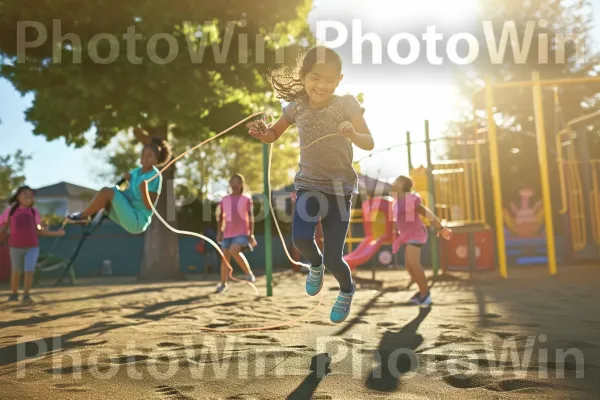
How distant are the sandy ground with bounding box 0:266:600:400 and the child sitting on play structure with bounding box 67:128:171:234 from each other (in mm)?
984

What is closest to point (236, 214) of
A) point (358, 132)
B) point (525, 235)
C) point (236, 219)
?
point (236, 219)

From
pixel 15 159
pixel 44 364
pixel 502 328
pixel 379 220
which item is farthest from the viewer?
pixel 15 159

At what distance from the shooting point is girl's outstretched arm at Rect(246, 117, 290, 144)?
3623 millimetres

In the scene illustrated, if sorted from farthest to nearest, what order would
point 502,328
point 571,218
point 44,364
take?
point 571,218
point 502,328
point 44,364

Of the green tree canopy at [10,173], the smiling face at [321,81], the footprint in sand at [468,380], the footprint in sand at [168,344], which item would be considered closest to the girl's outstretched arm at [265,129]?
the smiling face at [321,81]

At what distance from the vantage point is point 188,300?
7.88 meters

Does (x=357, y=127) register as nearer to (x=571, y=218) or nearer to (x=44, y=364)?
(x=44, y=364)

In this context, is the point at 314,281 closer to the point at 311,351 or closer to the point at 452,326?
the point at 311,351

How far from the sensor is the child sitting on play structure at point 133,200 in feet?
16.5

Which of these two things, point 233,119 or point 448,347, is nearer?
point 448,347

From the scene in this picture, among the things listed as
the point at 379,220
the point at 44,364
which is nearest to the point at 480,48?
the point at 379,220

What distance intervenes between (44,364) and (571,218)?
12.1 meters

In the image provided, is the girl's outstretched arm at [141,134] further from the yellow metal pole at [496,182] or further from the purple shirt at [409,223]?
the purple shirt at [409,223]

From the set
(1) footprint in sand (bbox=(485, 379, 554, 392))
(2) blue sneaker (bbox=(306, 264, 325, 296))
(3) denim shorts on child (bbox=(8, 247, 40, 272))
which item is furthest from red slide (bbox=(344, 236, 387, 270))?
(1) footprint in sand (bbox=(485, 379, 554, 392))
